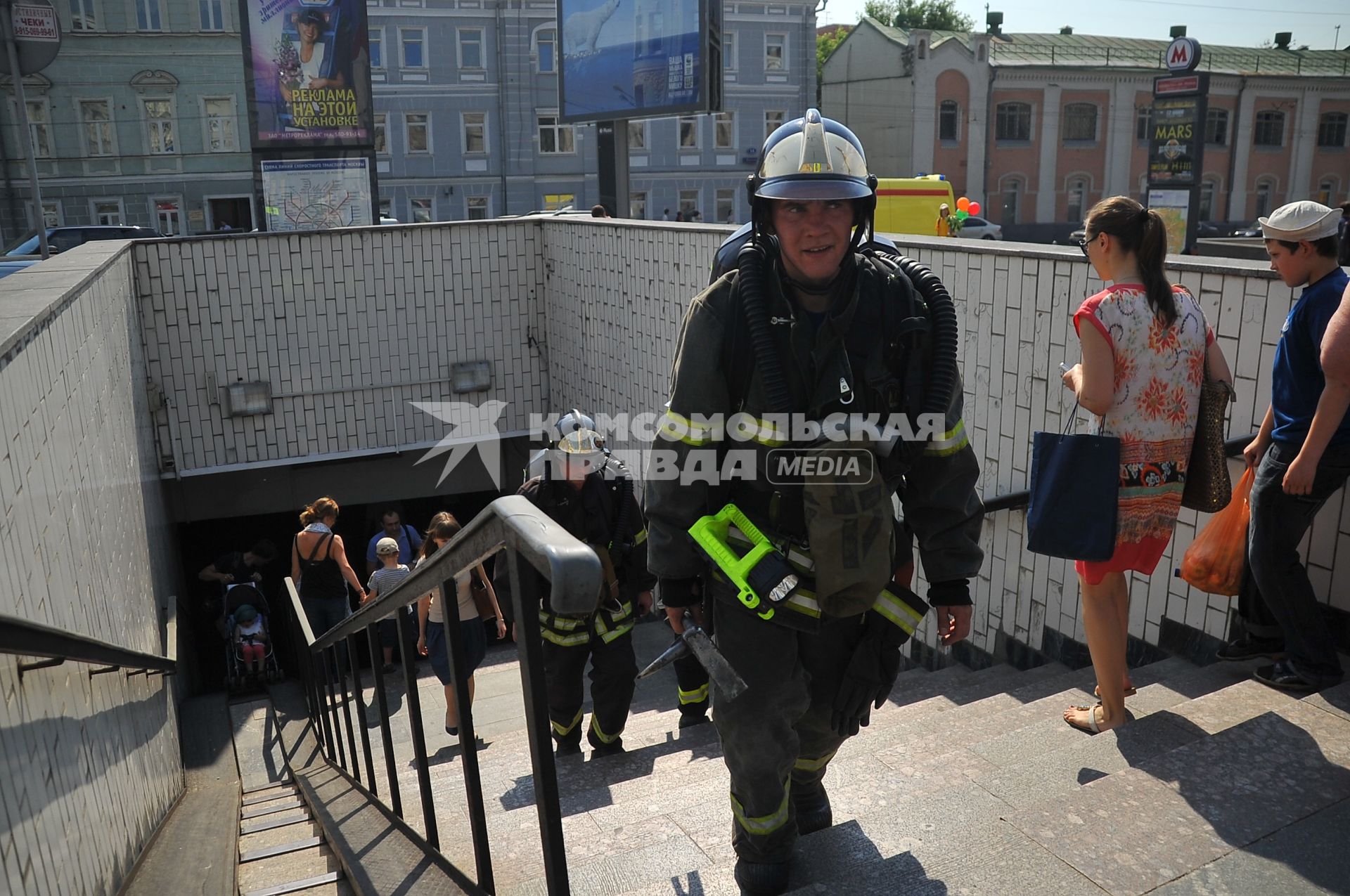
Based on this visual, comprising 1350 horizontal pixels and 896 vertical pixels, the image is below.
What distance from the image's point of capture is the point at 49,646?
192cm

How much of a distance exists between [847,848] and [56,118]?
33.5 meters

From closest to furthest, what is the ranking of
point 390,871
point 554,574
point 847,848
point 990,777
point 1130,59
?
point 554,574, point 390,871, point 847,848, point 990,777, point 1130,59

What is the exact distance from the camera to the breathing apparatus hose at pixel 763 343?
264 centimetres

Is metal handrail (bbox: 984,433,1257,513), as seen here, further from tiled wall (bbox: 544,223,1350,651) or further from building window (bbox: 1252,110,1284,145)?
building window (bbox: 1252,110,1284,145)

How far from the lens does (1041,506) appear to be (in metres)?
3.63

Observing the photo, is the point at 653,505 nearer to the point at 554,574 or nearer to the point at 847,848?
the point at 847,848

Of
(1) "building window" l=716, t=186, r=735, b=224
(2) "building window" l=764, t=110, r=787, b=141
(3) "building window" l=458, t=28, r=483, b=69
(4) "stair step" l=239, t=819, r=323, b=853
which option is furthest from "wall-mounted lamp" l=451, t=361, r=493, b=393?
(2) "building window" l=764, t=110, r=787, b=141

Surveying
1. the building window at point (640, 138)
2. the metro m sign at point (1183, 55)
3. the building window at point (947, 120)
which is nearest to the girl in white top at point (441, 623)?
the metro m sign at point (1183, 55)

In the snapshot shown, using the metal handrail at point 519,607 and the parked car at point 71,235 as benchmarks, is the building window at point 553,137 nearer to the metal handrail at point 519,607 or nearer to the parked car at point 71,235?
the parked car at point 71,235

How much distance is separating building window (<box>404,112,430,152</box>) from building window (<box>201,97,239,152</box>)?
15.9 ft

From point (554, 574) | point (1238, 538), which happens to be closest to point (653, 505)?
point (554, 574)

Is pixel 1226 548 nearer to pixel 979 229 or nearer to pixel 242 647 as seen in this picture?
pixel 242 647

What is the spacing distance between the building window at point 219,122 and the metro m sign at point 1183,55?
80.1 feet

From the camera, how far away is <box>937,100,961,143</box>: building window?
40.9 m
